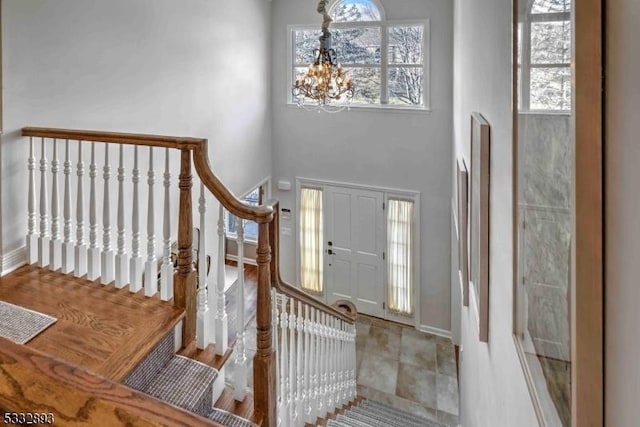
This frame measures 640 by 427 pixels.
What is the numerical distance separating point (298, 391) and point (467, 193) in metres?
1.75

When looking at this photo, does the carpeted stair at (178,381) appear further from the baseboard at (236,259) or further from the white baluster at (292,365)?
the baseboard at (236,259)

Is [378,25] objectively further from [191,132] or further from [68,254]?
[68,254]

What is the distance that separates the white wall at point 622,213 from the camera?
0.55m

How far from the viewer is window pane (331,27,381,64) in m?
6.16

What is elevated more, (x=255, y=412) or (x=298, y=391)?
(x=255, y=412)

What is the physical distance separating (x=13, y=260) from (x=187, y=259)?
1.28 meters

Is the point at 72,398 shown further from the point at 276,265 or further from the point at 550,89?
the point at 276,265

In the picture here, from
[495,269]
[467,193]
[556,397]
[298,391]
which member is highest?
[467,193]

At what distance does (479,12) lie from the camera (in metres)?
2.28

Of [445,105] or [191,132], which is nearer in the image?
[191,132]

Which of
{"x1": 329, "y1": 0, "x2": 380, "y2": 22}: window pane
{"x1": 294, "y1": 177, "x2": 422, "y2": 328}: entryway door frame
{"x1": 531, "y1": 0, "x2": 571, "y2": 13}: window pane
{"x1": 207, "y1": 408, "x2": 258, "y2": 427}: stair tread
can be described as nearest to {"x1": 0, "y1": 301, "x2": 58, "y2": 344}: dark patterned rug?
{"x1": 207, "y1": 408, "x2": 258, "y2": 427}: stair tread

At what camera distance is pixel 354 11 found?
6203 millimetres

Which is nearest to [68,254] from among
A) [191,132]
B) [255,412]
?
[255,412]

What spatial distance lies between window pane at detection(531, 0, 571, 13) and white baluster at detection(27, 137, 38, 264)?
277 centimetres
